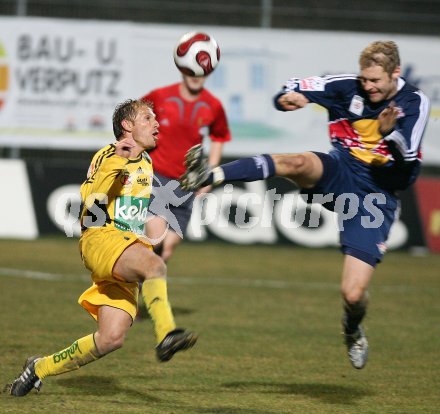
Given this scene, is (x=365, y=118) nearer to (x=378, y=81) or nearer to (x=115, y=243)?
(x=378, y=81)

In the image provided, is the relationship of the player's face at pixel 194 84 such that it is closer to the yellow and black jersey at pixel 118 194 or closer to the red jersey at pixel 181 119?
the red jersey at pixel 181 119

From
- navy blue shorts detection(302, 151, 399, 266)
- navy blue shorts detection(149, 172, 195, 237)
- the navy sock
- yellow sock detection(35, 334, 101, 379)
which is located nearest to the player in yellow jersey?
yellow sock detection(35, 334, 101, 379)

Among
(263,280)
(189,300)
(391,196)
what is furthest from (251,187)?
(391,196)

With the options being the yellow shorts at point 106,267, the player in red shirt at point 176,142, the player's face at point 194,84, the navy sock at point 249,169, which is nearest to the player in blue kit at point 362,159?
the navy sock at point 249,169

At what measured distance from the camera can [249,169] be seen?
21.2 feet

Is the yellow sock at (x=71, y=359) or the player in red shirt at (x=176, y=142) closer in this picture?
the yellow sock at (x=71, y=359)

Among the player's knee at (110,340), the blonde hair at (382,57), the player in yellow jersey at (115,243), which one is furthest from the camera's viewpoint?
the blonde hair at (382,57)

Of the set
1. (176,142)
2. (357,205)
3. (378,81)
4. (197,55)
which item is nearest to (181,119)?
(176,142)

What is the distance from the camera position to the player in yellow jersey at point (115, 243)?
20.0 feet

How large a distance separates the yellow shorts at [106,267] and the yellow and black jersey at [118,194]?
80mm

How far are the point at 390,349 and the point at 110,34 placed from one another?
948cm

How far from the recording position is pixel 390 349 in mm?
9062

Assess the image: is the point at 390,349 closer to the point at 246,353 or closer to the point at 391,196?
the point at 246,353

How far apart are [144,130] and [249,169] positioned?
2.38 ft
